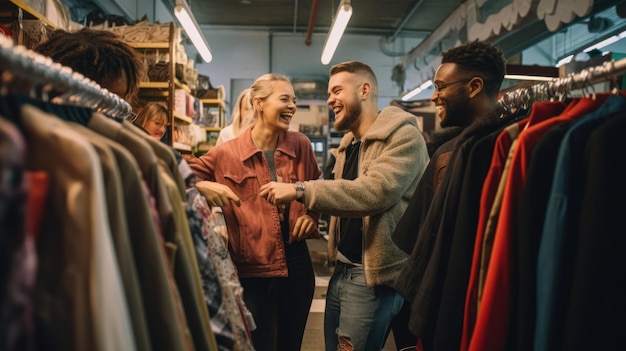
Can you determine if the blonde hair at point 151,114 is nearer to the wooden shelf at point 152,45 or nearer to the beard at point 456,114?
the wooden shelf at point 152,45

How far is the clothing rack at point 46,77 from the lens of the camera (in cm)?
65

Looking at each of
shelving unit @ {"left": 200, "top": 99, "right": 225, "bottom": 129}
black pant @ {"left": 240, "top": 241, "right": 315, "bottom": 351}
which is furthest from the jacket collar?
shelving unit @ {"left": 200, "top": 99, "right": 225, "bottom": 129}

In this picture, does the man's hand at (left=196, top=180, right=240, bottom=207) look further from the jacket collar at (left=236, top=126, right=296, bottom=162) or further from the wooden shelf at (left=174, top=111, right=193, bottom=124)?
the wooden shelf at (left=174, top=111, right=193, bottom=124)

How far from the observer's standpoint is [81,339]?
603 millimetres

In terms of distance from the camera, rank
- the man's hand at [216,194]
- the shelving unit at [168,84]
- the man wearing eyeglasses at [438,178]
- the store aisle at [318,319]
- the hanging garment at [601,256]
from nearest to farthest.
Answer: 1. the hanging garment at [601,256]
2. the man wearing eyeglasses at [438,178]
3. the man's hand at [216,194]
4. the store aisle at [318,319]
5. the shelving unit at [168,84]

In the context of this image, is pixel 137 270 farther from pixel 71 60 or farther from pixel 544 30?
pixel 544 30

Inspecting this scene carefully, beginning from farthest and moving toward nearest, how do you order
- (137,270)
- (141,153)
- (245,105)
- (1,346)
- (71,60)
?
(245,105) < (71,60) < (141,153) < (137,270) < (1,346)

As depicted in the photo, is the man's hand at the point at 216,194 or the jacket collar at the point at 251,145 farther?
the jacket collar at the point at 251,145

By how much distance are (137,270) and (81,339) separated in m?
0.17

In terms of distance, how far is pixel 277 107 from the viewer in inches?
83.6

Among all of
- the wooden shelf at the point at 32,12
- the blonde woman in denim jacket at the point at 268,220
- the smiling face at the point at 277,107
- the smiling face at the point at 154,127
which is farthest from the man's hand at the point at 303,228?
the smiling face at the point at 154,127

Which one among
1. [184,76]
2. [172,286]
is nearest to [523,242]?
[172,286]

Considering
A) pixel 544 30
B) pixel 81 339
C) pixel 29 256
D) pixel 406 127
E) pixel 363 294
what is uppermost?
pixel 544 30

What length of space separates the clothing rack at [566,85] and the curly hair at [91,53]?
124cm
